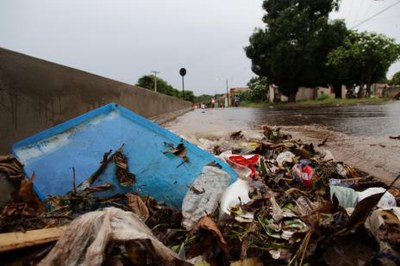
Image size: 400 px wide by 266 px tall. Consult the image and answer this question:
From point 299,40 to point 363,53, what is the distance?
5.72 m

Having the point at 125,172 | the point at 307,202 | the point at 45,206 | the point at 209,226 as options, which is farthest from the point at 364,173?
the point at 45,206

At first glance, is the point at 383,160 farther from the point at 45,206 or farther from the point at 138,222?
the point at 45,206

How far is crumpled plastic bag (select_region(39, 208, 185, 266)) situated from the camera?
3.12 feet

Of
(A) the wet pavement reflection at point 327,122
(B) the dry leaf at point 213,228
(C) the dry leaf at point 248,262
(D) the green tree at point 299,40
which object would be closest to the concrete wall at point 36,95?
(B) the dry leaf at point 213,228

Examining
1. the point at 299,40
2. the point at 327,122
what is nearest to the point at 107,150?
the point at 327,122

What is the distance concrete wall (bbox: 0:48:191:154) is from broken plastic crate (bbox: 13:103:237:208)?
0.40 metres

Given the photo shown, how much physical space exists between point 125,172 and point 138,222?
0.54m

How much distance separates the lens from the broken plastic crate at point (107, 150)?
1.65m

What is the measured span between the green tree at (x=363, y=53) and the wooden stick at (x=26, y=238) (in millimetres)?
26815

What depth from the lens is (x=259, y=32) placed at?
29578mm

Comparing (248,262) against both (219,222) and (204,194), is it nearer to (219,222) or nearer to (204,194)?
(219,222)

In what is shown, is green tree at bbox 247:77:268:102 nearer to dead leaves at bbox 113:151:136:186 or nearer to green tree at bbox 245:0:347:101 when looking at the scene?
green tree at bbox 245:0:347:101

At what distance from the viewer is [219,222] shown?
1470 mm

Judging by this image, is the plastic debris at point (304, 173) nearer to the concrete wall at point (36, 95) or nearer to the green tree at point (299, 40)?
the concrete wall at point (36, 95)
